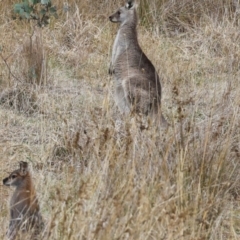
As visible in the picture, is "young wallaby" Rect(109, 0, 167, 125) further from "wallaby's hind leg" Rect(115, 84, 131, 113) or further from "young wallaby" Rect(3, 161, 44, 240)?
"young wallaby" Rect(3, 161, 44, 240)

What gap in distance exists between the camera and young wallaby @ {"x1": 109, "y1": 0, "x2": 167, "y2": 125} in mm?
6922

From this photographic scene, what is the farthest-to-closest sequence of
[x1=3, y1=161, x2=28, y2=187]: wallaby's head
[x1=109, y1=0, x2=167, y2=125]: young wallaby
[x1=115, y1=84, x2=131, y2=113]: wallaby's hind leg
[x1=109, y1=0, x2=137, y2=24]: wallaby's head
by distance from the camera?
1. [x1=109, y1=0, x2=137, y2=24]: wallaby's head
2. [x1=115, y1=84, x2=131, y2=113]: wallaby's hind leg
3. [x1=109, y1=0, x2=167, y2=125]: young wallaby
4. [x1=3, y1=161, x2=28, y2=187]: wallaby's head

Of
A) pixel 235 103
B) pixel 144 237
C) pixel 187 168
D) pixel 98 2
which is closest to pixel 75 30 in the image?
pixel 98 2

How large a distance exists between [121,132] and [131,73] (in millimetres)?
1885

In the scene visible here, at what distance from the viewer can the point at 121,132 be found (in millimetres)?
5633

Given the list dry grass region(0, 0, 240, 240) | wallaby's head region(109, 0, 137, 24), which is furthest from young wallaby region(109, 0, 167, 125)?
dry grass region(0, 0, 240, 240)

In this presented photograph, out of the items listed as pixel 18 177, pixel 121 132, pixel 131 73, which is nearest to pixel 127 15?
pixel 131 73

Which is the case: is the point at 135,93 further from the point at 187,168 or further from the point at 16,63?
the point at 187,168

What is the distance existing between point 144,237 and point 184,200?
694mm

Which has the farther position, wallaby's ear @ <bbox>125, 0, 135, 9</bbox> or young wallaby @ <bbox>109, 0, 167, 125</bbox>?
wallaby's ear @ <bbox>125, 0, 135, 9</bbox>

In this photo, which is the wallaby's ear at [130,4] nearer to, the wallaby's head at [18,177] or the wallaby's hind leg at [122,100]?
the wallaby's hind leg at [122,100]

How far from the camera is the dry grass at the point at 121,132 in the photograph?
4285 millimetres

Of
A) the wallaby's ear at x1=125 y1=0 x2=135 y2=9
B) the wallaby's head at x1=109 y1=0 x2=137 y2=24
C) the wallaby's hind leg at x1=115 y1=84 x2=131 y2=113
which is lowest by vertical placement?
the wallaby's hind leg at x1=115 y1=84 x2=131 y2=113

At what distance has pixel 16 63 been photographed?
8141 millimetres
